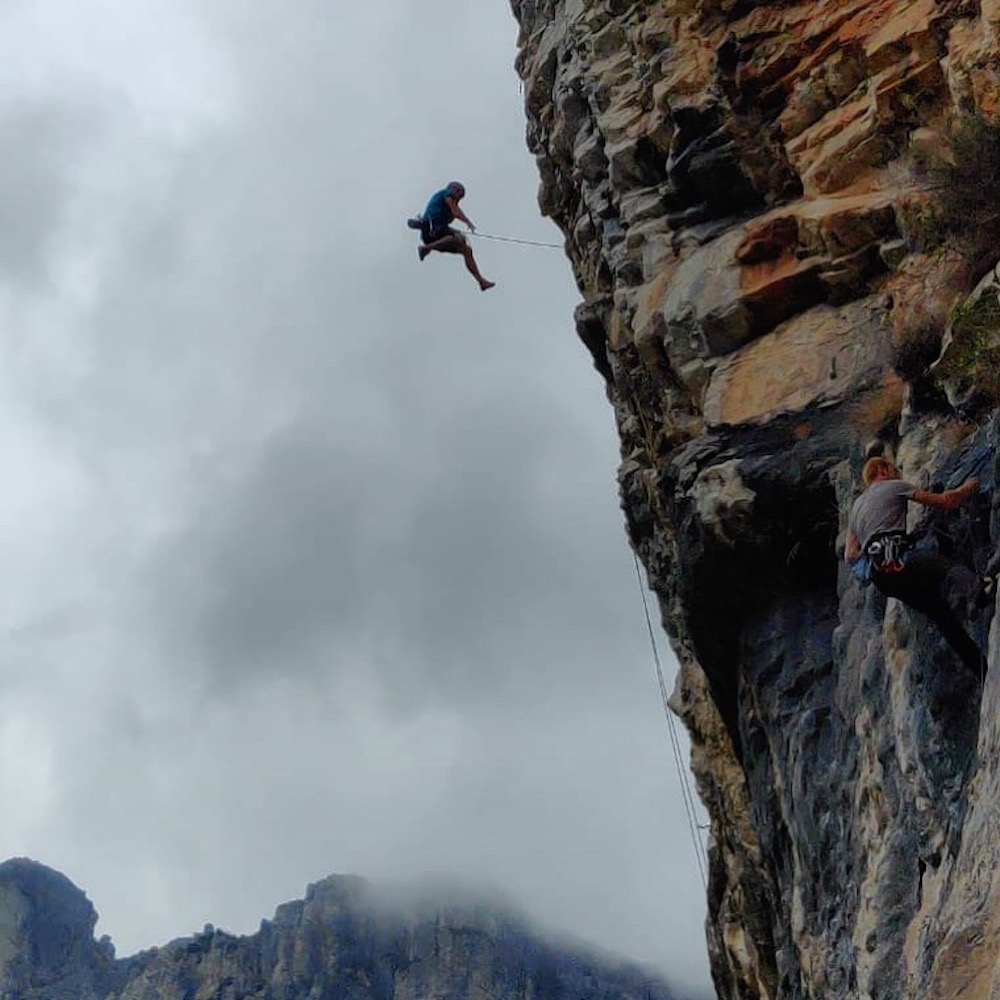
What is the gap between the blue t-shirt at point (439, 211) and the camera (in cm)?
2064

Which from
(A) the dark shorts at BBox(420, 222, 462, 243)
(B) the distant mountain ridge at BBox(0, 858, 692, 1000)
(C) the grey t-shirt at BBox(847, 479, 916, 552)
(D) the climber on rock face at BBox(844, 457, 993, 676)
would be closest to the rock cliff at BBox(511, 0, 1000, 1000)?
(D) the climber on rock face at BBox(844, 457, 993, 676)

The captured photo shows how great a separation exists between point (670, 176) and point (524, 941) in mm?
100495

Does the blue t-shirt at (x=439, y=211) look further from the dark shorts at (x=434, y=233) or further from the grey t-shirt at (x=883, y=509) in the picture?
the grey t-shirt at (x=883, y=509)

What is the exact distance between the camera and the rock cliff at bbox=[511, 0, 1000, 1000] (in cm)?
1052

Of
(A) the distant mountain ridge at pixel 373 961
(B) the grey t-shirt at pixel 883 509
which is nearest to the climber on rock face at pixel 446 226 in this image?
(B) the grey t-shirt at pixel 883 509

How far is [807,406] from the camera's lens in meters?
14.0

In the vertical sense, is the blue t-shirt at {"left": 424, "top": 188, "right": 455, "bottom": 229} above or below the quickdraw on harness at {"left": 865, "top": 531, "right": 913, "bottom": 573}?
above

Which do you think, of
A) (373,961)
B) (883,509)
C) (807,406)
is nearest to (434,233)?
(807,406)

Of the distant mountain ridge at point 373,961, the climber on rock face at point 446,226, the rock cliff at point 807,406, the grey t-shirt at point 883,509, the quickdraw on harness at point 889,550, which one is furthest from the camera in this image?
the distant mountain ridge at point 373,961

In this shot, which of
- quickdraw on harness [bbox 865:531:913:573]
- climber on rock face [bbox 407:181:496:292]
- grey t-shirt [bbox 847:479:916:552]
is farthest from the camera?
climber on rock face [bbox 407:181:496:292]

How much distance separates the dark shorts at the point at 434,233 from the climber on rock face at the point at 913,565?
1169 cm

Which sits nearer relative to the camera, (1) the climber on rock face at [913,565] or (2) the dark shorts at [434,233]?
(1) the climber on rock face at [913,565]

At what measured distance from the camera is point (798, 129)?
16453mm

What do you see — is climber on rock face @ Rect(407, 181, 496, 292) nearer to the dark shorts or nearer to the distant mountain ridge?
the dark shorts
